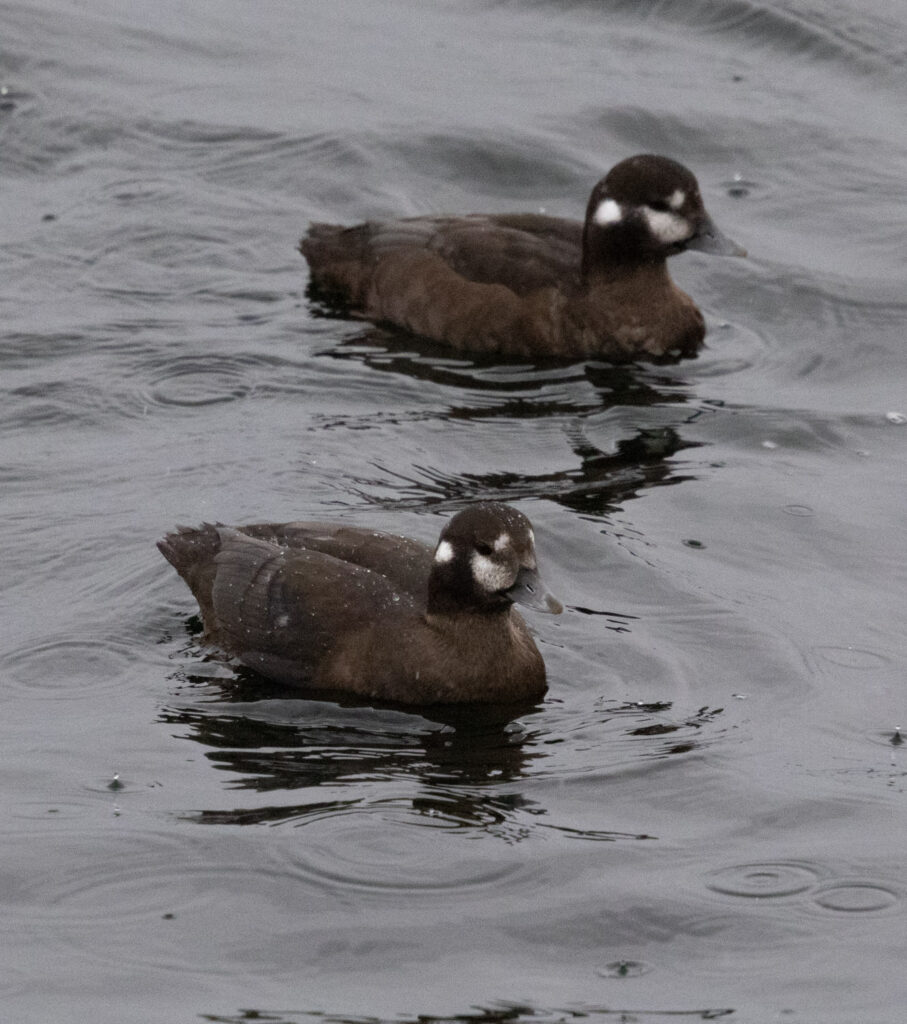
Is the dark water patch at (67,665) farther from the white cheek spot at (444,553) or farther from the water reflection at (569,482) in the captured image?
the water reflection at (569,482)

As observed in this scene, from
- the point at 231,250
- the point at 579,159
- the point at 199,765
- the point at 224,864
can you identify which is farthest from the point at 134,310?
the point at 224,864

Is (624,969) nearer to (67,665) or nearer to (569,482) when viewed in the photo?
(67,665)

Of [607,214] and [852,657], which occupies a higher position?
[607,214]

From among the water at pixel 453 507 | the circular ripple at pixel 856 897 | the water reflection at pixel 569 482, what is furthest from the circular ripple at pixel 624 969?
the water reflection at pixel 569 482

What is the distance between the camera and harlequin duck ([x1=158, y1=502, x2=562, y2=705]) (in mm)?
7949

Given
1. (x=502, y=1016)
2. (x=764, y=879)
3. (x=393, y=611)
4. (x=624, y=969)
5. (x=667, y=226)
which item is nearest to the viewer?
(x=502, y=1016)

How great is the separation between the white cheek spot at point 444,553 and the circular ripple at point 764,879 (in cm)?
190

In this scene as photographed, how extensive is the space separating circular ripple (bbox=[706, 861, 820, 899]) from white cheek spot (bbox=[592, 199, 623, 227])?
6184 millimetres

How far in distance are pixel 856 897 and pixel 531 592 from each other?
1.99m

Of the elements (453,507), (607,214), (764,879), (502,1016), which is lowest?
(502,1016)

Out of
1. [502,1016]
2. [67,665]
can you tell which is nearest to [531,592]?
[67,665]

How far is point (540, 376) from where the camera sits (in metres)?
11.9

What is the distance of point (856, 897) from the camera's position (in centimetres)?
646

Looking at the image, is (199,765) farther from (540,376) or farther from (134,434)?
(540,376)
